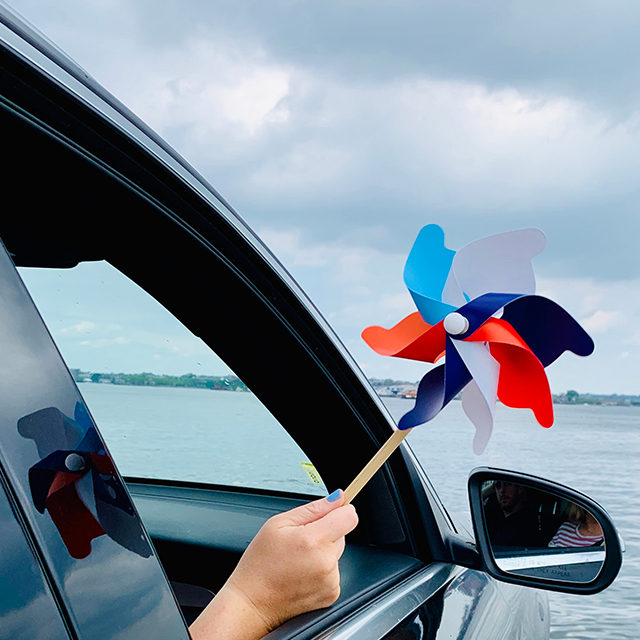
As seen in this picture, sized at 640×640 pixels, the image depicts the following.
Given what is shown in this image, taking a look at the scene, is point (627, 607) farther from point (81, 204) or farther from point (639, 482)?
point (639, 482)

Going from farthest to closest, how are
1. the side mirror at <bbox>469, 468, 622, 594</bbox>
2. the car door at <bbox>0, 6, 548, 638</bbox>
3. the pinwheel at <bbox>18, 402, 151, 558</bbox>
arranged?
the side mirror at <bbox>469, 468, 622, 594</bbox>
the car door at <bbox>0, 6, 548, 638</bbox>
the pinwheel at <bbox>18, 402, 151, 558</bbox>

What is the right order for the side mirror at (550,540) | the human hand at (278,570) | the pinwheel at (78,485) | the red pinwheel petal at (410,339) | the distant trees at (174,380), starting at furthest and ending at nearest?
the distant trees at (174,380) → the side mirror at (550,540) → the red pinwheel petal at (410,339) → the human hand at (278,570) → the pinwheel at (78,485)

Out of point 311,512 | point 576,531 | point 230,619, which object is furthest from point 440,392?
point 576,531

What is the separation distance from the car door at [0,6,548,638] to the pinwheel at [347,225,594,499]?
0.76 ft

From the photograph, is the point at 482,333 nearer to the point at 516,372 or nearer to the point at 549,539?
the point at 516,372

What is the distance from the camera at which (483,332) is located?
3.07 ft

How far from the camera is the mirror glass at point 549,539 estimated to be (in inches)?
49.4

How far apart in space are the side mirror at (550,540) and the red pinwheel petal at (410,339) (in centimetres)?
43

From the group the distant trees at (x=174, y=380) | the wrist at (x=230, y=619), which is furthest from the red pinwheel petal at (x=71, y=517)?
the distant trees at (x=174, y=380)

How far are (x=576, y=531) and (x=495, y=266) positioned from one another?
2.02ft

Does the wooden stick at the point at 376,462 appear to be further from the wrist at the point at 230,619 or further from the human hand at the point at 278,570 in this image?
the wrist at the point at 230,619

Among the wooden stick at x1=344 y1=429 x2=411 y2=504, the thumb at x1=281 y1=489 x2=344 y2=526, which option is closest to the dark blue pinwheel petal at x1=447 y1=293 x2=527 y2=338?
the wooden stick at x1=344 y1=429 x2=411 y2=504

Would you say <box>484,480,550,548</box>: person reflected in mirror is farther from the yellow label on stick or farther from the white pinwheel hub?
the white pinwheel hub

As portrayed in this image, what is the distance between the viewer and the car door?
76 centimetres
